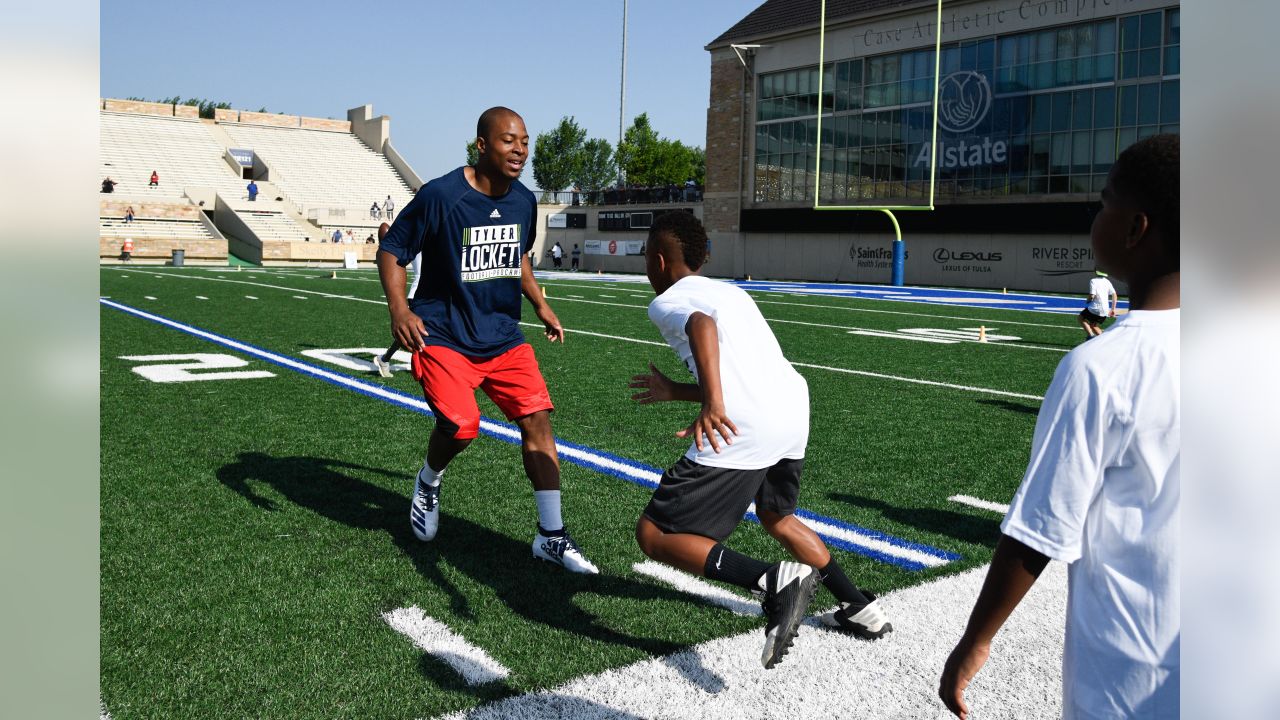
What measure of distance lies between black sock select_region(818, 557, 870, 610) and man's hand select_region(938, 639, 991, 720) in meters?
1.78

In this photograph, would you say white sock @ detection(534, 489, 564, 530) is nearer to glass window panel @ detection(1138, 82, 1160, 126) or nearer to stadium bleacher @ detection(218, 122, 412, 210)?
glass window panel @ detection(1138, 82, 1160, 126)

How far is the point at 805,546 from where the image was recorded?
3.34 m

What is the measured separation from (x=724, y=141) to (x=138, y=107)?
145 feet

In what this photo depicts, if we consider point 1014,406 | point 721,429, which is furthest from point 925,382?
point 721,429

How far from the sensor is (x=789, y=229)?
39719 millimetres

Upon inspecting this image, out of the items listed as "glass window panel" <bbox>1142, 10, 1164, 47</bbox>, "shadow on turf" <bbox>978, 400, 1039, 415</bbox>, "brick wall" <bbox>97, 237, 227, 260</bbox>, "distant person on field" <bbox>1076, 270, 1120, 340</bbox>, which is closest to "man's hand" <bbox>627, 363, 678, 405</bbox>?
"shadow on turf" <bbox>978, 400, 1039, 415</bbox>

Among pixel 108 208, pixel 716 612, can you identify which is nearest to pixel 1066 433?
pixel 716 612

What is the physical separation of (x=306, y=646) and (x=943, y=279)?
33349 mm

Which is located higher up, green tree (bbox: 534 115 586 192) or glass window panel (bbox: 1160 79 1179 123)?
green tree (bbox: 534 115 586 192)

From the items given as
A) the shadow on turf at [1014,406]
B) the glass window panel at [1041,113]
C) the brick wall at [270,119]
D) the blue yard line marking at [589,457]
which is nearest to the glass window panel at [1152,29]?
the glass window panel at [1041,113]

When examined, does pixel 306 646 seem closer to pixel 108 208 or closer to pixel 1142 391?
pixel 1142 391

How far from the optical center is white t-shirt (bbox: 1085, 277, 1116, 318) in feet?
29.2

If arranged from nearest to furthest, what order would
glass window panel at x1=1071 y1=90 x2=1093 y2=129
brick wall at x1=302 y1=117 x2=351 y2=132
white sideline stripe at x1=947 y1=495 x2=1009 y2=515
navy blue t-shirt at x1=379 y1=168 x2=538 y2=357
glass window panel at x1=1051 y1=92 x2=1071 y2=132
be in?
navy blue t-shirt at x1=379 y1=168 x2=538 y2=357 < white sideline stripe at x1=947 y1=495 x2=1009 y2=515 < glass window panel at x1=1071 y1=90 x2=1093 y2=129 < glass window panel at x1=1051 y1=92 x2=1071 y2=132 < brick wall at x1=302 y1=117 x2=351 y2=132
